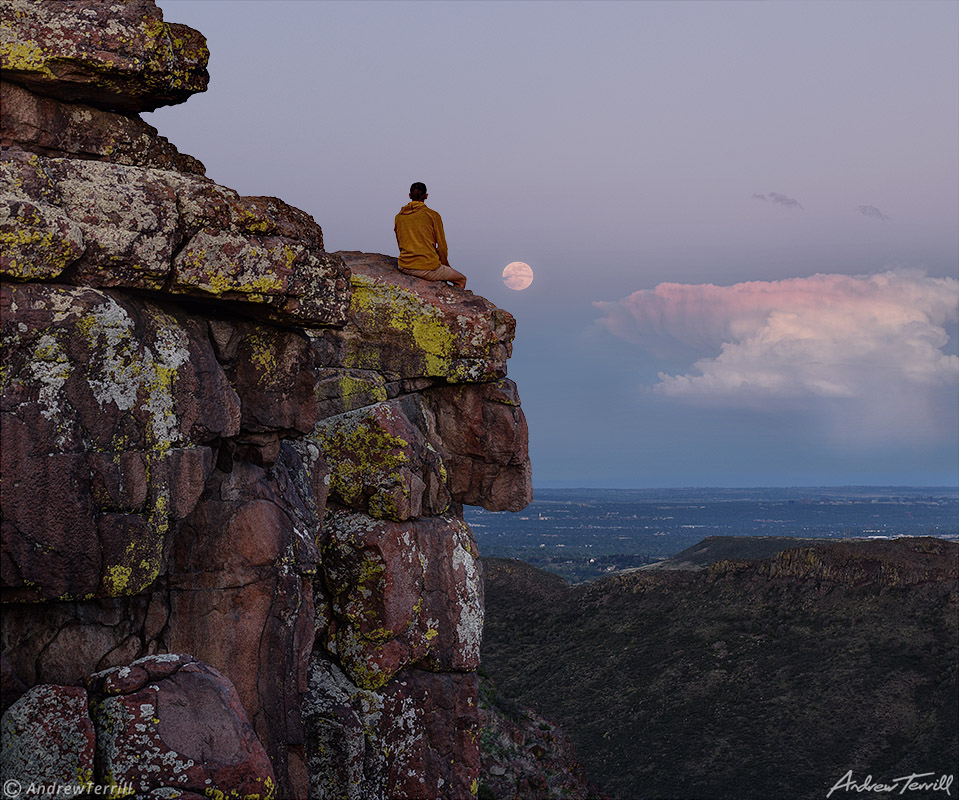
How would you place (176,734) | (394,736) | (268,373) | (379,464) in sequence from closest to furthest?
(176,734)
(268,373)
(394,736)
(379,464)

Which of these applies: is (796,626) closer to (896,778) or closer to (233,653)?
(896,778)

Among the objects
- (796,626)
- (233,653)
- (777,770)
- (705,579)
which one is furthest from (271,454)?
(705,579)

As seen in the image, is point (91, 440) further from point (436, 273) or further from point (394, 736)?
point (436, 273)

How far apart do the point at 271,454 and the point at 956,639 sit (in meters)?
63.5

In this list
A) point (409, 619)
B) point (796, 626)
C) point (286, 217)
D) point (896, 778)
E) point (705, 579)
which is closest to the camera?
point (286, 217)

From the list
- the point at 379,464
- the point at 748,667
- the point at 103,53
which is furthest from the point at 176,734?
the point at 748,667

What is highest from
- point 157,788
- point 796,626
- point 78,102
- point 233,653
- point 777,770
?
point 78,102

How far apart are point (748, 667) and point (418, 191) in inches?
2041

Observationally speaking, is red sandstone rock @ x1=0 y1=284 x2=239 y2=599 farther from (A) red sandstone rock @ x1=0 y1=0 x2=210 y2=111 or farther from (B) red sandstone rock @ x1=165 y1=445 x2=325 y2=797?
(A) red sandstone rock @ x1=0 y1=0 x2=210 y2=111

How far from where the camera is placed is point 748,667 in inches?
2554

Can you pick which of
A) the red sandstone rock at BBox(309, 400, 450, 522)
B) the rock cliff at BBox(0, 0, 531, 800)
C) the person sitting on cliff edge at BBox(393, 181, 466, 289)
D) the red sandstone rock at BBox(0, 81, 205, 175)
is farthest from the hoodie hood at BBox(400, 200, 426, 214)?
the red sandstone rock at BBox(0, 81, 205, 175)

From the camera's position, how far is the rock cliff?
11.8 m

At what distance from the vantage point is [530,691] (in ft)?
217

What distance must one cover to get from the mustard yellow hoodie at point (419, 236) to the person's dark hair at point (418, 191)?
0.46 feet
